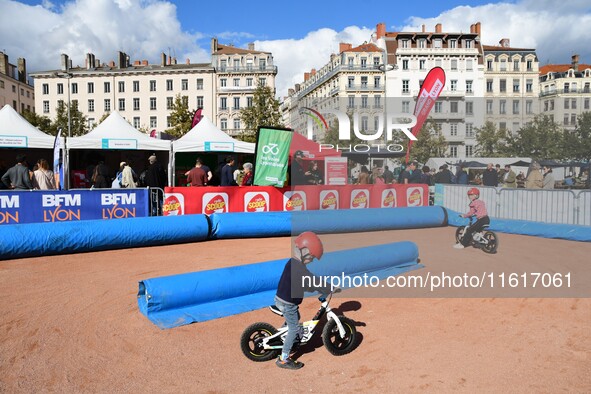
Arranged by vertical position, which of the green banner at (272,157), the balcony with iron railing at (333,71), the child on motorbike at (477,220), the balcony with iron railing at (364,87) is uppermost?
the balcony with iron railing at (333,71)

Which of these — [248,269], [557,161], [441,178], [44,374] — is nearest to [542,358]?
[248,269]

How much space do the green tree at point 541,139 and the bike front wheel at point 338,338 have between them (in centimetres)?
1798

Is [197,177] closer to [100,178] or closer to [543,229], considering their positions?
[100,178]

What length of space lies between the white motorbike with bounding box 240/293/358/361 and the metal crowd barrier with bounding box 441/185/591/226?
454 inches

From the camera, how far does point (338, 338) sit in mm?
5336

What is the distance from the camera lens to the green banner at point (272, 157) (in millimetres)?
15289

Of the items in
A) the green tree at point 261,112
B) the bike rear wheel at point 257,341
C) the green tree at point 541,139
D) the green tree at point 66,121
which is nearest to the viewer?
the bike rear wheel at point 257,341

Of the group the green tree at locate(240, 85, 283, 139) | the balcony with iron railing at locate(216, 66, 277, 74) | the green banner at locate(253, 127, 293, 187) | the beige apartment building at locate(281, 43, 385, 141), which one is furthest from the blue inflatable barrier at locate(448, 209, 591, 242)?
the balcony with iron railing at locate(216, 66, 277, 74)

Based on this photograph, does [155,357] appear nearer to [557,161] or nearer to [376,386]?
[376,386]

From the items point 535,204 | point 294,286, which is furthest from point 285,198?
point 294,286

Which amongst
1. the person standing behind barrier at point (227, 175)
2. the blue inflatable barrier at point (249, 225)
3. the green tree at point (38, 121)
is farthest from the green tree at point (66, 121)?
the blue inflatable barrier at point (249, 225)

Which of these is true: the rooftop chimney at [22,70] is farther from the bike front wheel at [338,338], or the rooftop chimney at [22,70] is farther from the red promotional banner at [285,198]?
the bike front wheel at [338,338]

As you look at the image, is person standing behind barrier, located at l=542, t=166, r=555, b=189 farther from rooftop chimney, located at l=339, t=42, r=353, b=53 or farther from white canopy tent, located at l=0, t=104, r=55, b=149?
rooftop chimney, located at l=339, t=42, r=353, b=53

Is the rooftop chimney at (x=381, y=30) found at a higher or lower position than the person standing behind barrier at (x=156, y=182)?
higher
